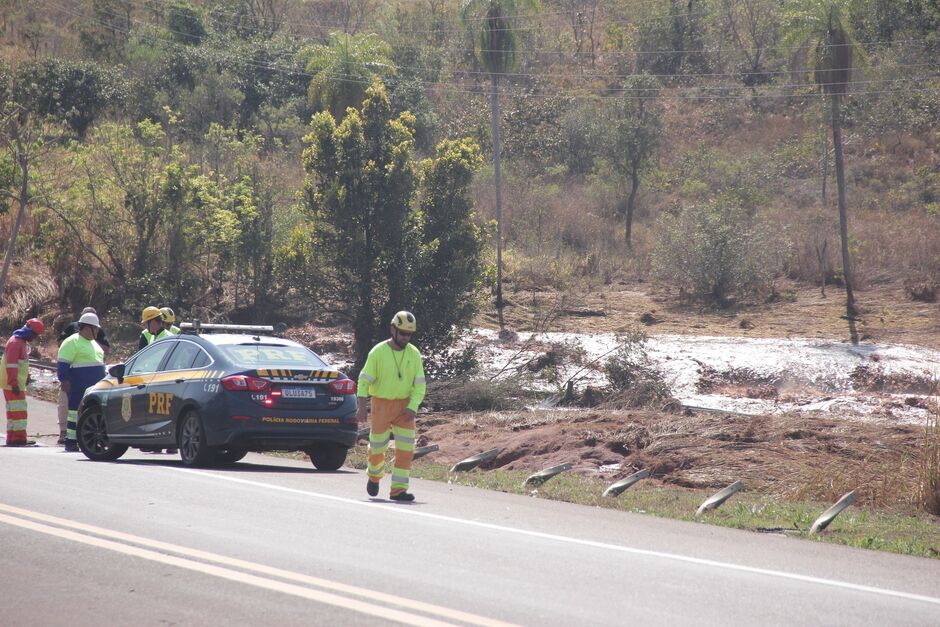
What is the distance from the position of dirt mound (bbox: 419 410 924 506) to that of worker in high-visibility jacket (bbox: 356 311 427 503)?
4.36m

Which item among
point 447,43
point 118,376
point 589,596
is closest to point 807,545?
point 589,596

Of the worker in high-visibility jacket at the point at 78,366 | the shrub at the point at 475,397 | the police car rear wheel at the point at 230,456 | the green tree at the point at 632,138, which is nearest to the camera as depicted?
the police car rear wheel at the point at 230,456

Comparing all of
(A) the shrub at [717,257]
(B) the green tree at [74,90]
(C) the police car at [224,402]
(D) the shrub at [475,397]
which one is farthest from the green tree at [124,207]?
(C) the police car at [224,402]

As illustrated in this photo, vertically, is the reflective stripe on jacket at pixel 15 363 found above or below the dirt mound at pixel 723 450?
above

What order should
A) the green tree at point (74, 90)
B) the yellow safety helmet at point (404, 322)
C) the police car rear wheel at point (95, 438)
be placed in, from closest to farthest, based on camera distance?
1. the yellow safety helmet at point (404, 322)
2. the police car rear wheel at point (95, 438)
3. the green tree at point (74, 90)

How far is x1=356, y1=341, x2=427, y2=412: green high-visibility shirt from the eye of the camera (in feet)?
36.3

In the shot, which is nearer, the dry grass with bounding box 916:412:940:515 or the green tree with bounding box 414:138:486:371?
the dry grass with bounding box 916:412:940:515

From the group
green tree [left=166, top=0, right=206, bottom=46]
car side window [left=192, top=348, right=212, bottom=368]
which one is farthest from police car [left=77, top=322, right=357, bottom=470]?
green tree [left=166, top=0, right=206, bottom=46]

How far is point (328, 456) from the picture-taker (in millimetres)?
13961

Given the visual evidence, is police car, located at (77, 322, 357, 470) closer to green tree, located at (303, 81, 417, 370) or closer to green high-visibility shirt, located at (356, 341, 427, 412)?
green high-visibility shirt, located at (356, 341, 427, 412)

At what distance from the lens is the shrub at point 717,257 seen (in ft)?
122

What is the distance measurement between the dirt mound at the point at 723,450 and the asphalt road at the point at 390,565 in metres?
3.55

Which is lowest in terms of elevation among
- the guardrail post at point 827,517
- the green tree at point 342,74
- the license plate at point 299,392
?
the guardrail post at point 827,517

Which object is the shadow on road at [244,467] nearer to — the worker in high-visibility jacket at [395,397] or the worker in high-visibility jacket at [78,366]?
the worker in high-visibility jacket at [78,366]
